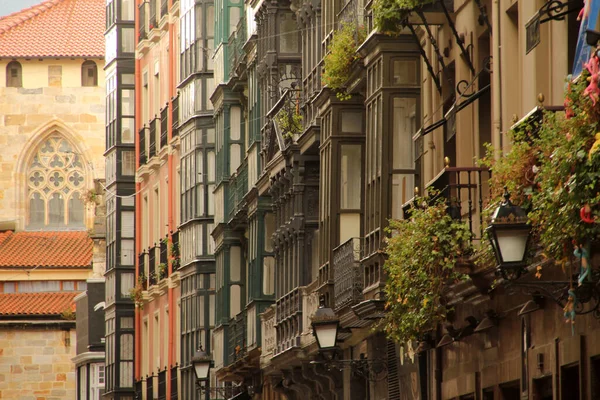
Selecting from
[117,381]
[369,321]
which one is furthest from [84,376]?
[369,321]

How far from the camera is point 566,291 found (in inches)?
613

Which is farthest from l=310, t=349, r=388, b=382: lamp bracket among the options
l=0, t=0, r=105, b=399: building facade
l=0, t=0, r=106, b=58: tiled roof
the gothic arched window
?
l=0, t=0, r=106, b=58: tiled roof

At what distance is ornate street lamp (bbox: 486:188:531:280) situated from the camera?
46.6ft

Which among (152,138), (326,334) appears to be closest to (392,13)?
(326,334)

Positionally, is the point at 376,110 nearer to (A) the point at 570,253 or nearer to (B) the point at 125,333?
(A) the point at 570,253

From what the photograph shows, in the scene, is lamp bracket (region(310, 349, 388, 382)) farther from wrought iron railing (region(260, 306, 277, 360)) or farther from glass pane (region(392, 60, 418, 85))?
wrought iron railing (region(260, 306, 277, 360))

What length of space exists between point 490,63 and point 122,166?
37370 mm

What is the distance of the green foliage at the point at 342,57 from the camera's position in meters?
26.4

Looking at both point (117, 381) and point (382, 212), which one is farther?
point (117, 381)

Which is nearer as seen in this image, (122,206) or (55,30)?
(122,206)

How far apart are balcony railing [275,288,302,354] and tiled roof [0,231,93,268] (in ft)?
157

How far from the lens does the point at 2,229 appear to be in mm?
83750

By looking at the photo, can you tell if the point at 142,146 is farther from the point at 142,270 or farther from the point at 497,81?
the point at 497,81

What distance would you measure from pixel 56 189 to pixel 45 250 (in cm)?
354
